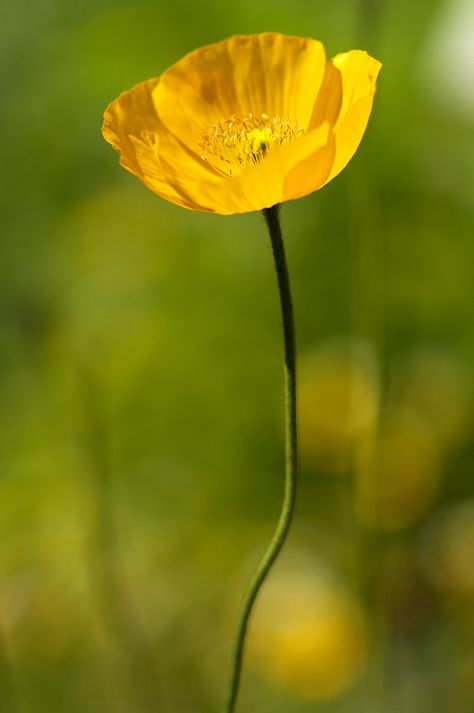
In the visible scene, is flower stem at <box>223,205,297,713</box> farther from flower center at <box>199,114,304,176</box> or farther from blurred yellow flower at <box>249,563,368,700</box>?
blurred yellow flower at <box>249,563,368,700</box>

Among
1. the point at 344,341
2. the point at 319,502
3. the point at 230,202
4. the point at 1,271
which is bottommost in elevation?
the point at 319,502

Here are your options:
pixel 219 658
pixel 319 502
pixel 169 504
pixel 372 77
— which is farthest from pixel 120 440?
pixel 372 77

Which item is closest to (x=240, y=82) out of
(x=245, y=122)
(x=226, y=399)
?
(x=245, y=122)

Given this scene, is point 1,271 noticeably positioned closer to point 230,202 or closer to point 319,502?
point 319,502

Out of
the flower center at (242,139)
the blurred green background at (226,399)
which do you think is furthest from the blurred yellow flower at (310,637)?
the flower center at (242,139)

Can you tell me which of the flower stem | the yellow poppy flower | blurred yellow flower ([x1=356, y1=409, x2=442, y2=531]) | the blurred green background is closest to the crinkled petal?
the yellow poppy flower

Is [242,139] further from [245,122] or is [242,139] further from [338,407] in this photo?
[338,407]
